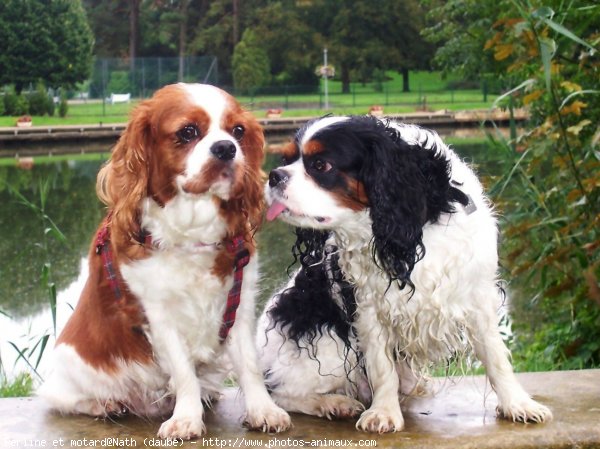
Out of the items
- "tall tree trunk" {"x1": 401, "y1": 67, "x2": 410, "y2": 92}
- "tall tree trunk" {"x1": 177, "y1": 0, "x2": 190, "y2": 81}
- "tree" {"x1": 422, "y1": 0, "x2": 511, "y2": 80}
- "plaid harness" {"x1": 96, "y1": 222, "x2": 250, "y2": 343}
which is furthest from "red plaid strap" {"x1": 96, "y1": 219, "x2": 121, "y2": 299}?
"tall tree trunk" {"x1": 401, "y1": 67, "x2": 410, "y2": 92}

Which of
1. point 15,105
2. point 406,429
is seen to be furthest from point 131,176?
point 15,105

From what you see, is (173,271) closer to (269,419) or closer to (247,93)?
(269,419)

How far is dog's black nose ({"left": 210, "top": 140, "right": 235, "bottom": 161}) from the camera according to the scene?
2932mm

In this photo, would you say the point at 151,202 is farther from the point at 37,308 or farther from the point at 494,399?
the point at 37,308

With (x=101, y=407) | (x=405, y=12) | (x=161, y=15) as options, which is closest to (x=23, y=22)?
(x=161, y=15)

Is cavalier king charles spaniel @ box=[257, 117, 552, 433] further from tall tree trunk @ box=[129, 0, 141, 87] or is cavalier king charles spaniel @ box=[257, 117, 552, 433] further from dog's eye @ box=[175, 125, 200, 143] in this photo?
tall tree trunk @ box=[129, 0, 141, 87]

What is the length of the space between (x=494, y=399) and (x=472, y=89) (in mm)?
50854

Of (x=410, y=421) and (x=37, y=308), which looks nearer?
(x=410, y=421)

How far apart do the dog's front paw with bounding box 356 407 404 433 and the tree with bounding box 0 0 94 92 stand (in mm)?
43675

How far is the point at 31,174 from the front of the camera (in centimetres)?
2208

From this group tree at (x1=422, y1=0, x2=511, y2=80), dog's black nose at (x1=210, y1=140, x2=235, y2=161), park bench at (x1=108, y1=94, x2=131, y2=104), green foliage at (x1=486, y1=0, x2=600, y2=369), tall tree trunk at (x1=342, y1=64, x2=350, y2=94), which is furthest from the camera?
tall tree trunk at (x1=342, y1=64, x2=350, y2=94)

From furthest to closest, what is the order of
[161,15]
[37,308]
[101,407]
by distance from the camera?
[161,15] < [37,308] < [101,407]

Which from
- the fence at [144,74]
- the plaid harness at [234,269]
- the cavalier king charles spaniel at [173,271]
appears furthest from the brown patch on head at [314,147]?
the fence at [144,74]

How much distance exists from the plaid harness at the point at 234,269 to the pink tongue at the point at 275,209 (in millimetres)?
257
